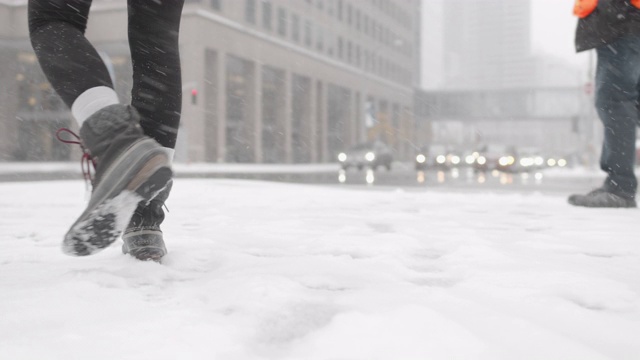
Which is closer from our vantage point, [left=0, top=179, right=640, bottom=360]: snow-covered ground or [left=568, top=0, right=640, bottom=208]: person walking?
[left=0, top=179, right=640, bottom=360]: snow-covered ground

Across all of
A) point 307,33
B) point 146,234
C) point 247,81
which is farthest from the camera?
point 307,33

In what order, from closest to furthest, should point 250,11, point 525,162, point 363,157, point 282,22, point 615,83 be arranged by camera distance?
1. point 615,83
2. point 363,157
3. point 525,162
4. point 250,11
5. point 282,22

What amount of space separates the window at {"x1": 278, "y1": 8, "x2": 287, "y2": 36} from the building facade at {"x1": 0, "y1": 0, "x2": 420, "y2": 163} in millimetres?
68

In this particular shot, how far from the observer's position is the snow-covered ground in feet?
3.58

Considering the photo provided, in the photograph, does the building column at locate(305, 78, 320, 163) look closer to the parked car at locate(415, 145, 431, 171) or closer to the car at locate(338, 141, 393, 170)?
the parked car at locate(415, 145, 431, 171)

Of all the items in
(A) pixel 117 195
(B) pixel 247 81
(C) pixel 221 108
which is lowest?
(A) pixel 117 195

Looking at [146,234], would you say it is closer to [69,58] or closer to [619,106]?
[69,58]

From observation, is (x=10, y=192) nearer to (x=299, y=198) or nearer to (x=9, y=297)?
(x=299, y=198)

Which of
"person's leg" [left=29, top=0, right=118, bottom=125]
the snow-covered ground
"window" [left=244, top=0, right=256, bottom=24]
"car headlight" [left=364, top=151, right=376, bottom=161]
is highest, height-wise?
"window" [left=244, top=0, right=256, bottom=24]

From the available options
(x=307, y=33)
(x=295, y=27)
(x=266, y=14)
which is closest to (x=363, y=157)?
(x=266, y=14)

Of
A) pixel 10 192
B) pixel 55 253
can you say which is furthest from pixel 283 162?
pixel 55 253

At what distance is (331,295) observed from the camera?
147 centimetres

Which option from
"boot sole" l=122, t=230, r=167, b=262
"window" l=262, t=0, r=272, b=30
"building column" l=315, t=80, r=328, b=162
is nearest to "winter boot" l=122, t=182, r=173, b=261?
"boot sole" l=122, t=230, r=167, b=262

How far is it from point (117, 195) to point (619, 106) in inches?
136
